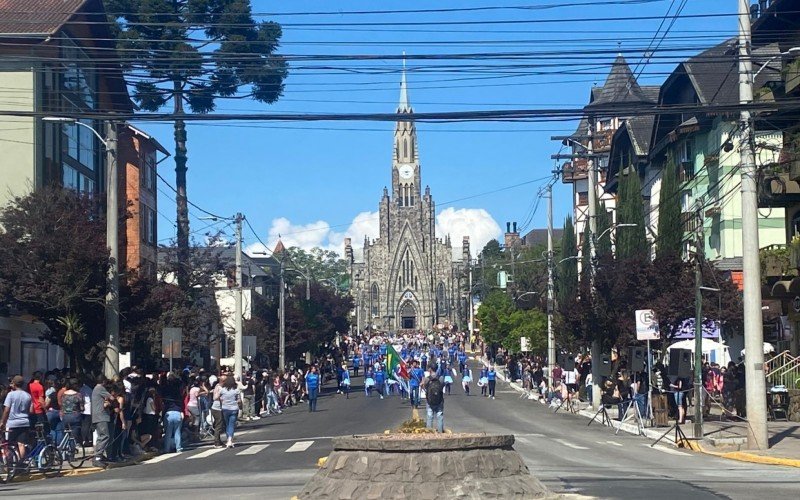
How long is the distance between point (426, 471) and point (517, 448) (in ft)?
43.6

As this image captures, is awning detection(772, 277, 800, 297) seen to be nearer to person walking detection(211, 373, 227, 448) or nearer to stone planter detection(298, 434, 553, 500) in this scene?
person walking detection(211, 373, 227, 448)

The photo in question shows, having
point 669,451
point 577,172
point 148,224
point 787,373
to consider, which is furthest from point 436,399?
point 577,172

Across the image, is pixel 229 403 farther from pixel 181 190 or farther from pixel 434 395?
pixel 181 190

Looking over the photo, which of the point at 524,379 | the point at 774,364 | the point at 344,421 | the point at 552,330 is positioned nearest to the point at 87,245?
the point at 344,421

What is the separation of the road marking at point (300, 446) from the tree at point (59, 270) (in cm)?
612

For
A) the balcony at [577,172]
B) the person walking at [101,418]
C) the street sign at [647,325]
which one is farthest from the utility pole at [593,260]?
the balcony at [577,172]

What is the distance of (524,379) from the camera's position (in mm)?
64062

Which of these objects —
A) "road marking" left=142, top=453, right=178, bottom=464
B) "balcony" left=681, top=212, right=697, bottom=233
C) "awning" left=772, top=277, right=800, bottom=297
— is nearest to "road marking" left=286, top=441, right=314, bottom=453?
"road marking" left=142, top=453, right=178, bottom=464

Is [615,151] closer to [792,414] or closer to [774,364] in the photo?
[774,364]

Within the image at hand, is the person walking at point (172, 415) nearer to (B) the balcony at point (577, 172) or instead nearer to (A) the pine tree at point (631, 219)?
(A) the pine tree at point (631, 219)

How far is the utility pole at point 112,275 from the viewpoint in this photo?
28.4 metres

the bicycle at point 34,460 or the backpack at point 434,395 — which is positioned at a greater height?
the backpack at point 434,395

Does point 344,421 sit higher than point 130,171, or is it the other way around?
point 130,171

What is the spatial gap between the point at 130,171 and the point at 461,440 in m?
44.0
